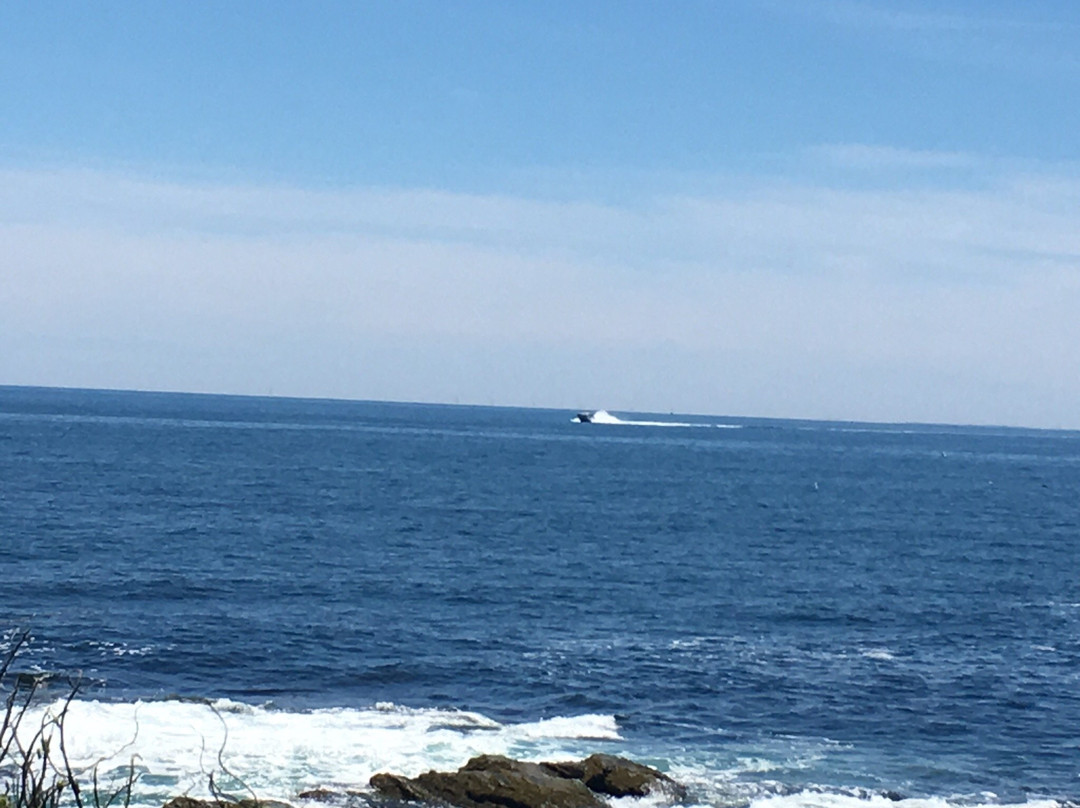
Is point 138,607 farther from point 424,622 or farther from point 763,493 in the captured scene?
point 763,493

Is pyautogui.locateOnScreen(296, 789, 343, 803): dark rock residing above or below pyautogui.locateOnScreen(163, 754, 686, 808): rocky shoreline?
below

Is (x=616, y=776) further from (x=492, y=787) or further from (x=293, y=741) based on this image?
(x=293, y=741)

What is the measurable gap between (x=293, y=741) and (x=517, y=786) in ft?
26.1

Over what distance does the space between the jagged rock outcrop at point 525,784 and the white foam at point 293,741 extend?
5.56 feet

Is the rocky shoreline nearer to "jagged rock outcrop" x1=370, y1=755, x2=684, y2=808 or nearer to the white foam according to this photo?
"jagged rock outcrop" x1=370, y1=755, x2=684, y2=808

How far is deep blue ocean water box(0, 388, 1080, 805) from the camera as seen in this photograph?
36438mm

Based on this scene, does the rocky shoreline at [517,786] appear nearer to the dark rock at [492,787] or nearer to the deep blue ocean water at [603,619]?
the dark rock at [492,787]

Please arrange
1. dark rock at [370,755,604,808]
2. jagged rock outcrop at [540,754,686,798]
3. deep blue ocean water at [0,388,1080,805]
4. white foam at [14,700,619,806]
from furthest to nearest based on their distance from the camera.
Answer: deep blue ocean water at [0,388,1080,805] → white foam at [14,700,619,806] → jagged rock outcrop at [540,754,686,798] → dark rock at [370,755,604,808]

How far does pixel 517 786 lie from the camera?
94.2ft

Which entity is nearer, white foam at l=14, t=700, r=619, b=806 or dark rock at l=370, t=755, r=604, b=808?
dark rock at l=370, t=755, r=604, b=808

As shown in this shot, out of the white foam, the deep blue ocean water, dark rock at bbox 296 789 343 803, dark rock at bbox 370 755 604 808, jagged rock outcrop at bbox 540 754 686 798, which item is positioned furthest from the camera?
the deep blue ocean water

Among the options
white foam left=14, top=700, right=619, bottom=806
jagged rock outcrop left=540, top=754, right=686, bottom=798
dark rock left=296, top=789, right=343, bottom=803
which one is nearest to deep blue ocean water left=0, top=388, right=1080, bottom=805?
white foam left=14, top=700, right=619, bottom=806

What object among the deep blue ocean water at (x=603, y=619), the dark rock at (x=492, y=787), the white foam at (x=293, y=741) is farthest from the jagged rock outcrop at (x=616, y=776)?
the white foam at (x=293, y=741)

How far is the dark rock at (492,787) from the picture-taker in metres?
28.6
